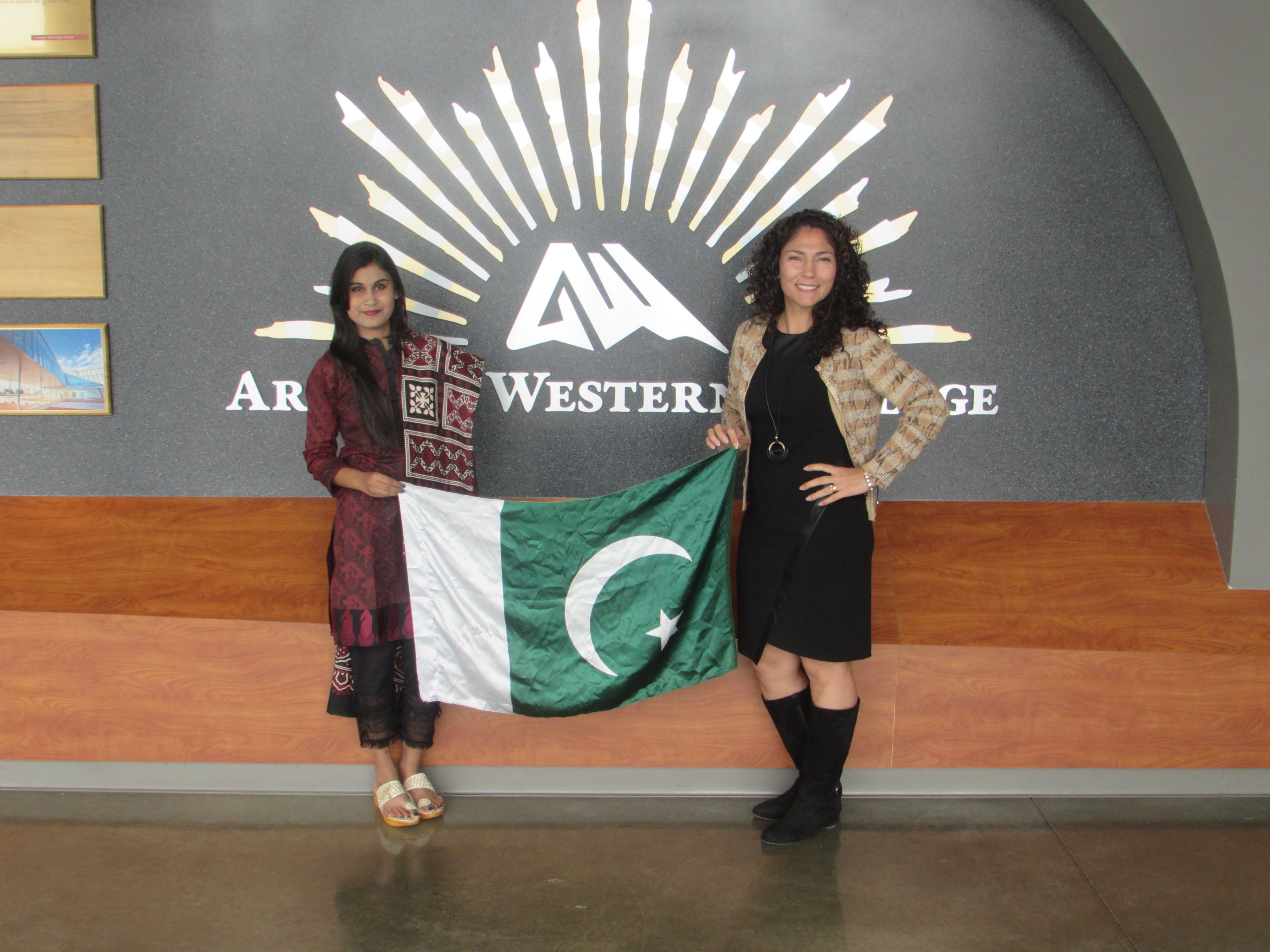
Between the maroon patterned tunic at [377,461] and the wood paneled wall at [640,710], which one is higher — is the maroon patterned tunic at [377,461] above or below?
above

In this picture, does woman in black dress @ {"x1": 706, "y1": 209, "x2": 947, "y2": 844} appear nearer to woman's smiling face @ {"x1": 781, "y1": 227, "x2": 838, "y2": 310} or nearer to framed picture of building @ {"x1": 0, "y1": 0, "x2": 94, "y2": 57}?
woman's smiling face @ {"x1": 781, "y1": 227, "x2": 838, "y2": 310}

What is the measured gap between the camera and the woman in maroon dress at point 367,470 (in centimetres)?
221

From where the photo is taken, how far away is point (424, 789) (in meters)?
2.45

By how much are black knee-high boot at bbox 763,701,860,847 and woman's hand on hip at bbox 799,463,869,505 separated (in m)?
0.58

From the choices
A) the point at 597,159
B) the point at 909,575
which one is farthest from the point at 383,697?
the point at 597,159

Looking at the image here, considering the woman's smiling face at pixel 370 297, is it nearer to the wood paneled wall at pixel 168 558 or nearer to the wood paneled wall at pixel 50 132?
the wood paneled wall at pixel 168 558

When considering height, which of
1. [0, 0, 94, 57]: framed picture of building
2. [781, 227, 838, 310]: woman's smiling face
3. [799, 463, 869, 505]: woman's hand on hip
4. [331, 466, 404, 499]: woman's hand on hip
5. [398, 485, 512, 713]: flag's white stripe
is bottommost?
[398, 485, 512, 713]: flag's white stripe

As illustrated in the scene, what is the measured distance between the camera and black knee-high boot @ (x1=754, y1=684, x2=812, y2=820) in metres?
2.36

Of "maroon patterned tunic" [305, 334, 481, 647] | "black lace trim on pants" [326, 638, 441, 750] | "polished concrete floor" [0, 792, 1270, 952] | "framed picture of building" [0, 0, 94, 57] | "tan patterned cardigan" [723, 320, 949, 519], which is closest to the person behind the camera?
"polished concrete floor" [0, 792, 1270, 952]

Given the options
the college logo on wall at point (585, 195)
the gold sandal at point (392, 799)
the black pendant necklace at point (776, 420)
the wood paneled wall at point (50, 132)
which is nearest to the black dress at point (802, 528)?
the black pendant necklace at point (776, 420)

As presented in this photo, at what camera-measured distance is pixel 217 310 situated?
2.59 metres

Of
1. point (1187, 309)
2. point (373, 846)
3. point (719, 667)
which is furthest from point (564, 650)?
point (1187, 309)

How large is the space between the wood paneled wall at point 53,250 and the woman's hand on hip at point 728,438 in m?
1.84

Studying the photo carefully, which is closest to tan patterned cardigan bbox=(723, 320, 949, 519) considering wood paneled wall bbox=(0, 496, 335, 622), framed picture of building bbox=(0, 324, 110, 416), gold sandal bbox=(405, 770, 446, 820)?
gold sandal bbox=(405, 770, 446, 820)
